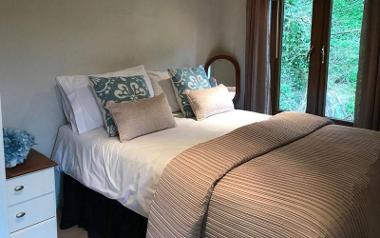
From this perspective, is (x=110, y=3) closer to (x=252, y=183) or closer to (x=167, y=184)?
(x=167, y=184)

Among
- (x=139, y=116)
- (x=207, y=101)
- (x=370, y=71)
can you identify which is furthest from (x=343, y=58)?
(x=139, y=116)

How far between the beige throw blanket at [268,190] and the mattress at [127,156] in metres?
0.15

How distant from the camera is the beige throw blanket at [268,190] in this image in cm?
134

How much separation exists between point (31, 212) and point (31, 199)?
8 centimetres

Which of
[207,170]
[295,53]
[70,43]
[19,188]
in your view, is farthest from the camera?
[295,53]

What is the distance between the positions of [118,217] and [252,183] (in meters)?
0.99

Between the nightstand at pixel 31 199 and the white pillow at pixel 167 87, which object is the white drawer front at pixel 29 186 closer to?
the nightstand at pixel 31 199

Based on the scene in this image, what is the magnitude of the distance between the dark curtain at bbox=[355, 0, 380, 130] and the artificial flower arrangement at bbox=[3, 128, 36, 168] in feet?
8.25

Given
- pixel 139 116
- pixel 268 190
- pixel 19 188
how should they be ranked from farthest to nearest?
pixel 139 116 < pixel 19 188 < pixel 268 190

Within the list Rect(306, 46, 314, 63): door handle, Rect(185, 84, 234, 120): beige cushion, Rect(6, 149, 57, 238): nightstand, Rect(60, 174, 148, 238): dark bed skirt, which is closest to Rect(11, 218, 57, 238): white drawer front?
Rect(6, 149, 57, 238): nightstand

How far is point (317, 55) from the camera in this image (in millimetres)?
3215

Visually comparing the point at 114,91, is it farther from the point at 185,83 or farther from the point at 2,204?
the point at 2,204

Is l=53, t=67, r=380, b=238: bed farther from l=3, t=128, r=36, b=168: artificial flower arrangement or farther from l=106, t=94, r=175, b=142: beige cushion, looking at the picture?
l=3, t=128, r=36, b=168: artificial flower arrangement

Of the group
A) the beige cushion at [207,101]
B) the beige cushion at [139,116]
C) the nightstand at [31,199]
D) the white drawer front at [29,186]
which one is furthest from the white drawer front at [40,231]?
the beige cushion at [207,101]
